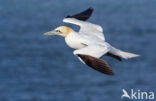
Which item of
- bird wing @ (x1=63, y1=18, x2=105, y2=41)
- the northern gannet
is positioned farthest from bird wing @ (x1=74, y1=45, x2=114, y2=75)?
bird wing @ (x1=63, y1=18, x2=105, y2=41)

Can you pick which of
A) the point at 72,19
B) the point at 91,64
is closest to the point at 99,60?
the point at 91,64

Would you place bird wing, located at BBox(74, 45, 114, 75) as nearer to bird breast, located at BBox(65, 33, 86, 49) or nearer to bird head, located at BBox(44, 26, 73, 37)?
bird breast, located at BBox(65, 33, 86, 49)

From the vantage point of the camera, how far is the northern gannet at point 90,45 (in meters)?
9.34

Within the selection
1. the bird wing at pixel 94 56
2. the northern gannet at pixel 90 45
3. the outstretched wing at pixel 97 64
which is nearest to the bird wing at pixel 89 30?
the northern gannet at pixel 90 45

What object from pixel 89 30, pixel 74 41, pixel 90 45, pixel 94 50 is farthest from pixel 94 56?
pixel 89 30

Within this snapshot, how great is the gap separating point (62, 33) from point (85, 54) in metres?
1.40

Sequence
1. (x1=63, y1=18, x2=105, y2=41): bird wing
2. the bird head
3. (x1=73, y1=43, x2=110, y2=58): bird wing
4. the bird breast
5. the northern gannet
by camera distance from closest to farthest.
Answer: the northern gannet
(x1=73, y1=43, x2=110, y2=58): bird wing
the bird breast
the bird head
(x1=63, y1=18, x2=105, y2=41): bird wing

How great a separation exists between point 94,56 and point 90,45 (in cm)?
47

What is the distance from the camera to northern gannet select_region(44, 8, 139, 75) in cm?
934

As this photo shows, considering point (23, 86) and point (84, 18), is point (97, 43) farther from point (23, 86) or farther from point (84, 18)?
point (23, 86)

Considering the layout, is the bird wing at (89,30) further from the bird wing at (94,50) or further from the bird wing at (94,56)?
the bird wing at (94,56)

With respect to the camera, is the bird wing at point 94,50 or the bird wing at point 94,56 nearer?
the bird wing at point 94,56

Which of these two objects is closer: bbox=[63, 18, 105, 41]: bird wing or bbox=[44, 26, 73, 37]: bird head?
bbox=[44, 26, 73, 37]: bird head

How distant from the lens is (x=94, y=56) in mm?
9516
